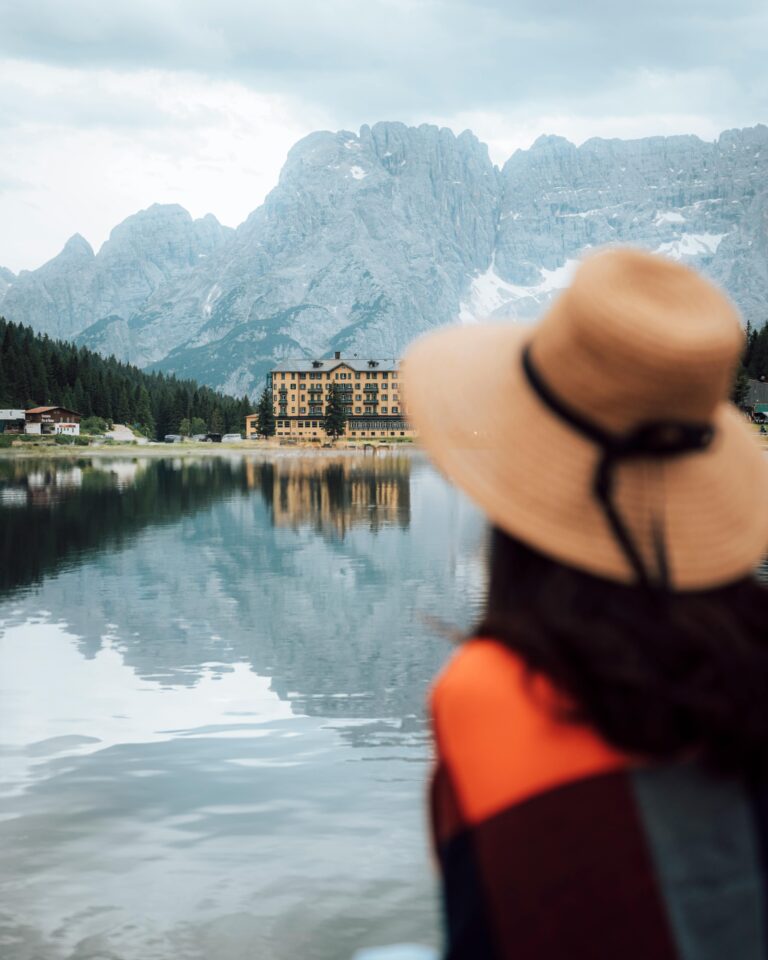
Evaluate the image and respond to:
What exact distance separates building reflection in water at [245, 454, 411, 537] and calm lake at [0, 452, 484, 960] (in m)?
9.47

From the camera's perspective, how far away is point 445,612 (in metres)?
21.1

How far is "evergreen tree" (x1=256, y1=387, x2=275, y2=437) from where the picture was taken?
180012 millimetres

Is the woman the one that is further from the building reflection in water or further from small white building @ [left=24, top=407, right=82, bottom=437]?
small white building @ [left=24, top=407, right=82, bottom=437]

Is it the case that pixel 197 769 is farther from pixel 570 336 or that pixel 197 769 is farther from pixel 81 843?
pixel 570 336

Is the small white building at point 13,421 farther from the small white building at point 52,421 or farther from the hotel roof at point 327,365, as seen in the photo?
the hotel roof at point 327,365

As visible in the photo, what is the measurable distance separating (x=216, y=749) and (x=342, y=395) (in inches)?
7091

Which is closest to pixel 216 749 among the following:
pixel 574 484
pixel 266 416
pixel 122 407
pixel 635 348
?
pixel 574 484

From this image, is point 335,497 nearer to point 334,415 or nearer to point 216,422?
point 334,415

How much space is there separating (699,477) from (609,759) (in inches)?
20.7

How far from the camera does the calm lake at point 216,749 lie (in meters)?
7.90

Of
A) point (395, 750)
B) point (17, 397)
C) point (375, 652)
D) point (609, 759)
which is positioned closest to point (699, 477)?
point (609, 759)

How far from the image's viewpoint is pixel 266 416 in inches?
7111

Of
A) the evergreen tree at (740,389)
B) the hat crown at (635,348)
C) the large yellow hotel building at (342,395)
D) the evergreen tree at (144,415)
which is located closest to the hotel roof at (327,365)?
the large yellow hotel building at (342,395)

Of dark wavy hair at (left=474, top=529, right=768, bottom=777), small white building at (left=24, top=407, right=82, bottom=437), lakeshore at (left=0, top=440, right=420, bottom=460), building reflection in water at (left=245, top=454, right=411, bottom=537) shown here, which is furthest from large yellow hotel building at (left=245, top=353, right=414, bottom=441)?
dark wavy hair at (left=474, top=529, right=768, bottom=777)
